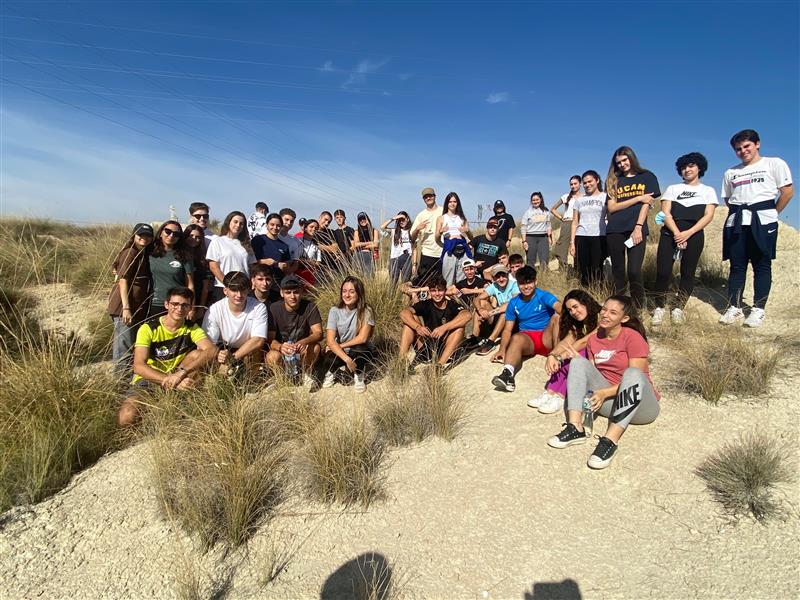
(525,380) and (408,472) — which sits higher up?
(525,380)

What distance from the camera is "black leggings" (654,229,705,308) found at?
4.70 meters

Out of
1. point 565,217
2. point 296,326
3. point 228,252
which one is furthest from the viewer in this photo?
point 565,217

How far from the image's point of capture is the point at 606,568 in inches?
90.3

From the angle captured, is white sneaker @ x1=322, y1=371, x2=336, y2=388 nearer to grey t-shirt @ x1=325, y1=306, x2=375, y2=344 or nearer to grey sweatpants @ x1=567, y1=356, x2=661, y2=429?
grey t-shirt @ x1=325, y1=306, x2=375, y2=344

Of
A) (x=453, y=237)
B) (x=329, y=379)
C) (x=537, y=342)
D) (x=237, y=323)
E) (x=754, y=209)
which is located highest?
(x=754, y=209)

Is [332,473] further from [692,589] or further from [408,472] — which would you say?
[692,589]

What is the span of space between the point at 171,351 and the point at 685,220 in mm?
5288

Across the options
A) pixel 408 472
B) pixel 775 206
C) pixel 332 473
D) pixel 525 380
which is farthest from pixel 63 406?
pixel 775 206

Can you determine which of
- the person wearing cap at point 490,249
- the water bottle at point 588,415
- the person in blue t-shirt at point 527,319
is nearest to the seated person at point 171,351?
the person in blue t-shirt at point 527,319

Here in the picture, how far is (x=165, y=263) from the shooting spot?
465cm

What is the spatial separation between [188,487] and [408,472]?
142cm

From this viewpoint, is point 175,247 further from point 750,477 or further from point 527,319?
point 750,477

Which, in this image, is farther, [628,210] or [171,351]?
[628,210]

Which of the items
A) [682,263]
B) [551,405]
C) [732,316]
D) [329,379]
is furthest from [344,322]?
[732,316]
